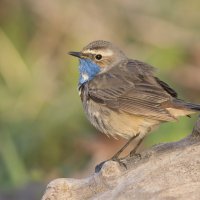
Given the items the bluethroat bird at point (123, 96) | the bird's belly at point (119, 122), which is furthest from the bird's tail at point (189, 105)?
the bird's belly at point (119, 122)

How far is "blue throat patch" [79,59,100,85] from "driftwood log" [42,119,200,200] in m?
1.59

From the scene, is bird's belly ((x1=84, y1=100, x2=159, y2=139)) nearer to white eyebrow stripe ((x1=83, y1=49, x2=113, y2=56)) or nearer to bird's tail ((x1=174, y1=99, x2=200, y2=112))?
bird's tail ((x1=174, y1=99, x2=200, y2=112))

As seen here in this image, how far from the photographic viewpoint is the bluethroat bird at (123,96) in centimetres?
834

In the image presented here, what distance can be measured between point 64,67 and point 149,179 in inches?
303

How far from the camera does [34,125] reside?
12641 mm

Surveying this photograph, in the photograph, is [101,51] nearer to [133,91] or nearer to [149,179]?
[133,91]

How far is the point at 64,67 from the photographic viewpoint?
14.5m

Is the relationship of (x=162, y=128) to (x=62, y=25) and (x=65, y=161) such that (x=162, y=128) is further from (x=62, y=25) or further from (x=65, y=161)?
(x=62, y=25)

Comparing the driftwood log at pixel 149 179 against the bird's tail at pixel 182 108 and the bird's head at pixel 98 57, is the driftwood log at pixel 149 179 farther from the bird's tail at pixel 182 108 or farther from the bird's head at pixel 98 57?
the bird's head at pixel 98 57

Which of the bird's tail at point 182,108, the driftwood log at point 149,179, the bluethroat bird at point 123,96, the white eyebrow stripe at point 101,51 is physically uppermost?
the white eyebrow stripe at point 101,51

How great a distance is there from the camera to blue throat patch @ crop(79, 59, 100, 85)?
913 centimetres

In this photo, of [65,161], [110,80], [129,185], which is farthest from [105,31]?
[129,185]

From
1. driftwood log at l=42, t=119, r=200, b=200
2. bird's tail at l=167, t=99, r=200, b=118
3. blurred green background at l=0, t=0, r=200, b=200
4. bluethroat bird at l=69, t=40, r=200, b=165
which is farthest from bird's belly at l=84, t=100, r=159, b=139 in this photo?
blurred green background at l=0, t=0, r=200, b=200

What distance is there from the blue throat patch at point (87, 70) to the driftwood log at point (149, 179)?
5.21 feet
